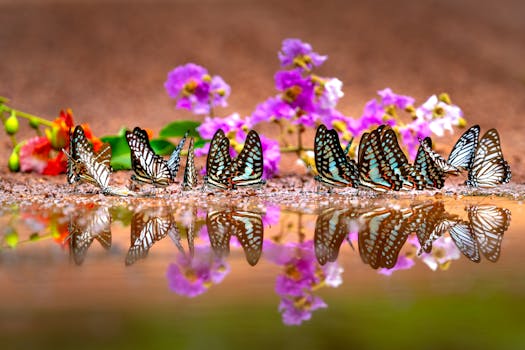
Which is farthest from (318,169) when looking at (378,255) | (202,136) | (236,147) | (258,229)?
(378,255)

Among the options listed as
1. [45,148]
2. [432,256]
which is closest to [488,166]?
[432,256]

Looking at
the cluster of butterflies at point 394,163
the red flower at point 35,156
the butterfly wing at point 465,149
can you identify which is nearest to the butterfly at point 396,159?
the cluster of butterflies at point 394,163

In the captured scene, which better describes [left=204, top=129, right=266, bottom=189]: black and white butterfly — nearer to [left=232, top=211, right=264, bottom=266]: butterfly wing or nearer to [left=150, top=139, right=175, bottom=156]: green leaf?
[left=232, top=211, right=264, bottom=266]: butterfly wing

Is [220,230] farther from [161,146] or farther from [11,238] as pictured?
[161,146]

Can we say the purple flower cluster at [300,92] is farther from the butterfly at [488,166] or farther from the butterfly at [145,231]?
the butterfly at [145,231]

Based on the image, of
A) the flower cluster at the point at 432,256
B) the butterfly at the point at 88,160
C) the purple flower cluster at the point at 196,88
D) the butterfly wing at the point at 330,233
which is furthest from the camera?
the purple flower cluster at the point at 196,88

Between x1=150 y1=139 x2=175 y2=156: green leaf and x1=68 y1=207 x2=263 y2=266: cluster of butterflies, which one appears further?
x1=150 y1=139 x2=175 y2=156: green leaf

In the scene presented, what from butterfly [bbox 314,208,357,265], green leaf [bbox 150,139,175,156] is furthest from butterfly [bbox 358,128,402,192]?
green leaf [bbox 150,139,175,156]

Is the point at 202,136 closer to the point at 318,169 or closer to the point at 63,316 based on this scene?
the point at 318,169
